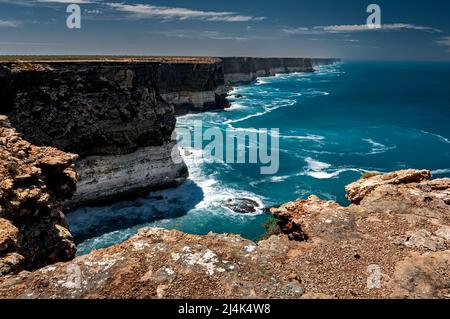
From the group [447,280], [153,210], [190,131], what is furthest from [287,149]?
[447,280]

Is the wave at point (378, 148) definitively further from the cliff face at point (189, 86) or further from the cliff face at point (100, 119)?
the cliff face at point (189, 86)

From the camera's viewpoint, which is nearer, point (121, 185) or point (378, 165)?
point (121, 185)

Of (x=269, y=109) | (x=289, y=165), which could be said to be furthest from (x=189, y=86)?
(x=289, y=165)

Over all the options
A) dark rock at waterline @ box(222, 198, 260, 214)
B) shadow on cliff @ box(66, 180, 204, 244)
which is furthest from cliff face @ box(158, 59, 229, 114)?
dark rock at waterline @ box(222, 198, 260, 214)

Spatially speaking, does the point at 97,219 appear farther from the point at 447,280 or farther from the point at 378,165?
the point at 378,165

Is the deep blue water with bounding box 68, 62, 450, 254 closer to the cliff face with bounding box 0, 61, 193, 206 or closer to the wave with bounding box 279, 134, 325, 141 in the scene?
the wave with bounding box 279, 134, 325, 141

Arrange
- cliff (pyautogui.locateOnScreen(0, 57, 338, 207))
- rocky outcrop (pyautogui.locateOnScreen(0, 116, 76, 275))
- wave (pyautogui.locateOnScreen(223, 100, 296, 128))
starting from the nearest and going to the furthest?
rocky outcrop (pyautogui.locateOnScreen(0, 116, 76, 275)), cliff (pyautogui.locateOnScreen(0, 57, 338, 207)), wave (pyautogui.locateOnScreen(223, 100, 296, 128))

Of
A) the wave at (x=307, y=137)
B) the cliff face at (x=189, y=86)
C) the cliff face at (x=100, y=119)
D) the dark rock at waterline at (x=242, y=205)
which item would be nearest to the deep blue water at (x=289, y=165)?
A: the wave at (x=307, y=137)
